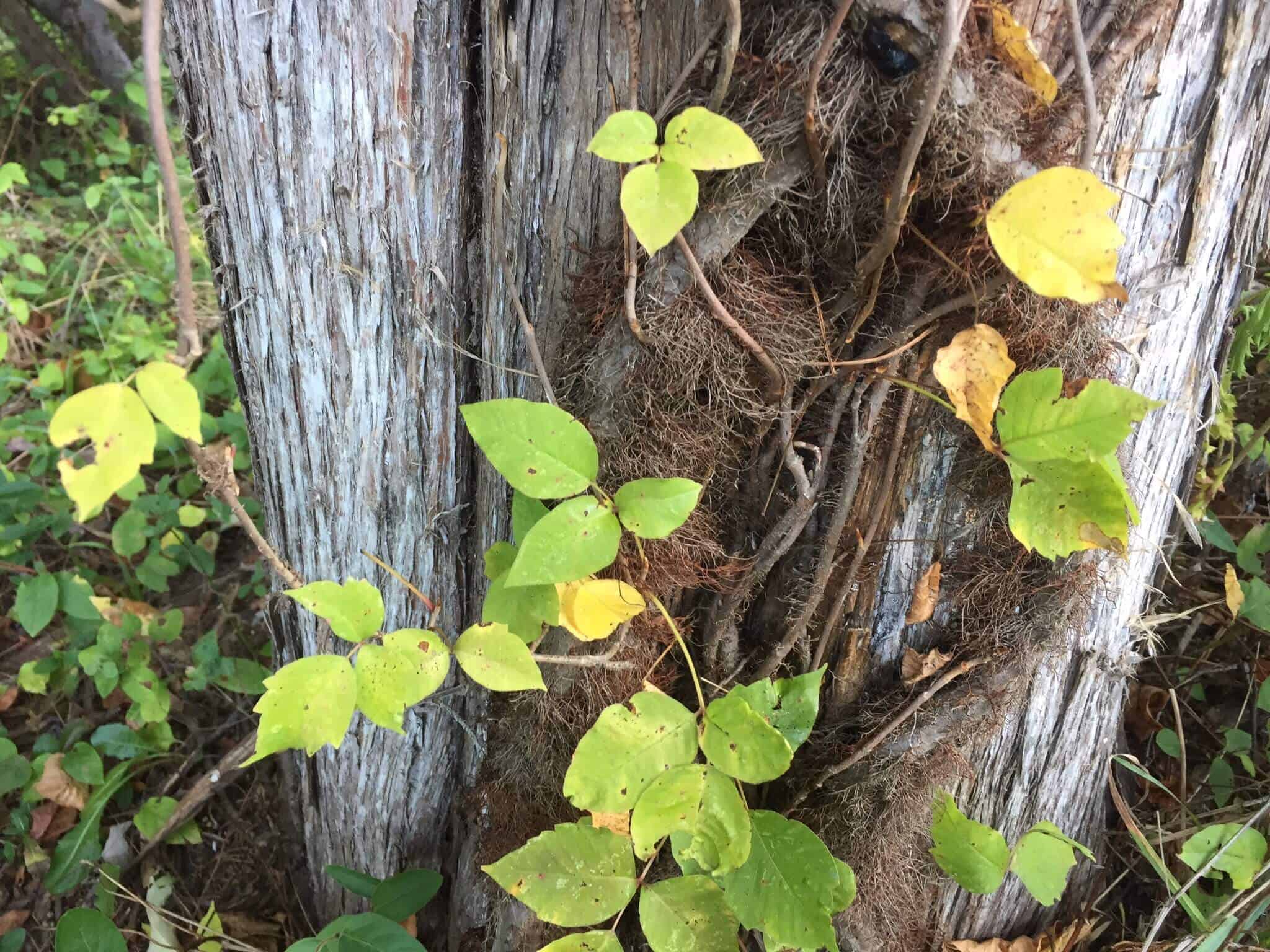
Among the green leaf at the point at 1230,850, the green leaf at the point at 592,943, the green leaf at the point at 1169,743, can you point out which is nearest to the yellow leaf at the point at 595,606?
the green leaf at the point at 592,943

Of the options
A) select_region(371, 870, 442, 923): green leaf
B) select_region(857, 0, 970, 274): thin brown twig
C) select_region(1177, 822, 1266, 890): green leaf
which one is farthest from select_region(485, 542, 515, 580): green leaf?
select_region(1177, 822, 1266, 890): green leaf

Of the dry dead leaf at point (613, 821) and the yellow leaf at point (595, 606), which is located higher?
the yellow leaf at point (595, 606)

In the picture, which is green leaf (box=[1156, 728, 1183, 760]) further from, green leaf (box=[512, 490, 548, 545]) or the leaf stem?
green leaf (box=[512, 490, 548, 545])

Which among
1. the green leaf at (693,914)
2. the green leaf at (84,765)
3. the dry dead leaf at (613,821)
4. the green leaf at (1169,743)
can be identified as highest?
the dry dead leaf at (613,821)

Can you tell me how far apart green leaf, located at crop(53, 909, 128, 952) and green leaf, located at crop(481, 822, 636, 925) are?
2.35 feet

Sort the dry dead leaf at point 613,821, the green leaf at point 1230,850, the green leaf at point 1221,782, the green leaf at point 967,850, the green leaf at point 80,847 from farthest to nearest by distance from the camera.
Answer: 1. the green leaf at point 80,847
2. the green leaf at point 1221,782
3. the green leaf at point 1230,850
4. the green leaf at point 967,850
5. the dry dead leaf at point 613,821

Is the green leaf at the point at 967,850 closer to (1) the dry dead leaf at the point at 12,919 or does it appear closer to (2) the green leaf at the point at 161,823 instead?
(2) the green leaf at the point at 161,823

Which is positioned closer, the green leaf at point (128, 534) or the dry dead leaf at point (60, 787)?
the dry dead leaf at point (60, 787)

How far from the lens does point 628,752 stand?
81 centimetres

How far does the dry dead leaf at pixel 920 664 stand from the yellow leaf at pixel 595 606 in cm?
39

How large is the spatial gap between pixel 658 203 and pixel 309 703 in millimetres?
562

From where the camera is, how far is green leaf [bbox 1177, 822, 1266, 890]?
118 centimetres

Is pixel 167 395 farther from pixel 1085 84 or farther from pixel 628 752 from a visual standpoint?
pixel 1085 84

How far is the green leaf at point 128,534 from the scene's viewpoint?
176cm
